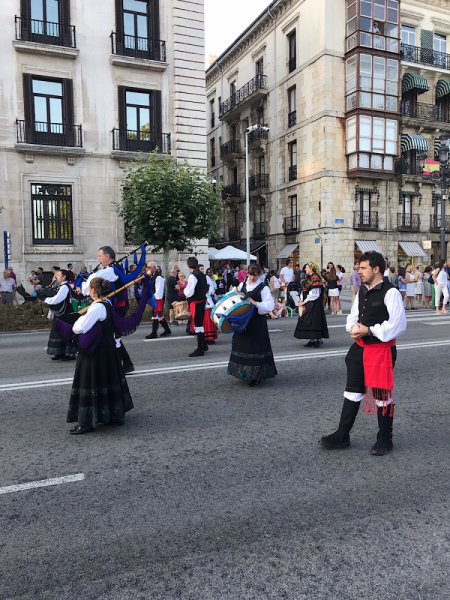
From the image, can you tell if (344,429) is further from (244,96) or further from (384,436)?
(244,96)

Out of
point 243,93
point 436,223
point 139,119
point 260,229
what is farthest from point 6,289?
point 243,93

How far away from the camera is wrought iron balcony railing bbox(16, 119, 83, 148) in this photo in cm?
2178

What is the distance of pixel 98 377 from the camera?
515 cm

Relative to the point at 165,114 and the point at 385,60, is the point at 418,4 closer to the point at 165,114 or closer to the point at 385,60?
the point at 385,60

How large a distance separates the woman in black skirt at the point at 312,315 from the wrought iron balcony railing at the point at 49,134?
16102 millimetres

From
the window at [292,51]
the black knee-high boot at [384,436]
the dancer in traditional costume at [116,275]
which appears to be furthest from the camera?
the window at [292,51]

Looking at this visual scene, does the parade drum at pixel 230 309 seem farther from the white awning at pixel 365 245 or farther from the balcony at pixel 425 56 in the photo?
the balcony at pixel 425 56

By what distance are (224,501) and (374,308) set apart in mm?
2024

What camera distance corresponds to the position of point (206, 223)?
771 inches

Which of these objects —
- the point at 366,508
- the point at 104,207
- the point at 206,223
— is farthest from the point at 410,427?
the point at 104,207

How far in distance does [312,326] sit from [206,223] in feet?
33.8

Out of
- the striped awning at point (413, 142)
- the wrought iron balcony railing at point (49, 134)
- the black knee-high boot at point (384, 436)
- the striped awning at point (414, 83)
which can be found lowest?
the black knee-high boot at point (384, 436)

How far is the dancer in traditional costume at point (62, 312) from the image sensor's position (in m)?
8.86

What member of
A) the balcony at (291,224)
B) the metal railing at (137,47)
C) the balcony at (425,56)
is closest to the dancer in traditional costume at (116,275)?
the metal railing at (137,47)
